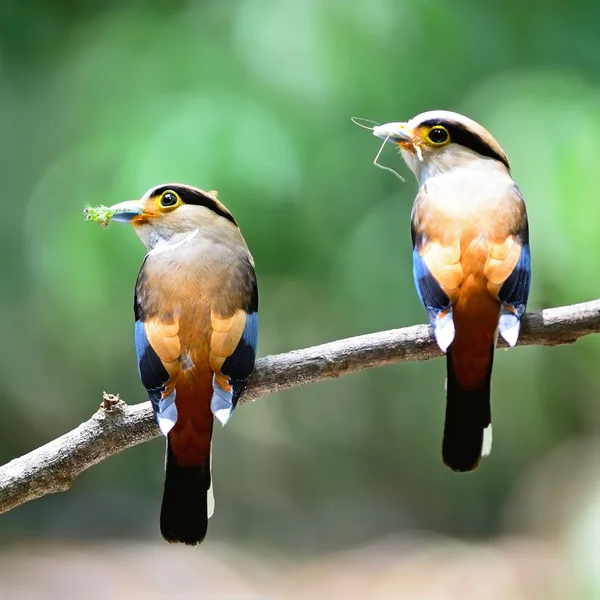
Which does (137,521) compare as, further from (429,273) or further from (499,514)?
(429,273)

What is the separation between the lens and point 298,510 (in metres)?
A: 3.91

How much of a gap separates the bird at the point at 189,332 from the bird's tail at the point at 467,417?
33 cm

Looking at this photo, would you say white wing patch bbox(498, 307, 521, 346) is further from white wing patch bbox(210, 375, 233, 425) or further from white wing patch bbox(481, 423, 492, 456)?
white wing patch bbox(210, 375, 233, 425)

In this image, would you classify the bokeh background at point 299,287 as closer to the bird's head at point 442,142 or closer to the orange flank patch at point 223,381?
the bird's head at point 442,142

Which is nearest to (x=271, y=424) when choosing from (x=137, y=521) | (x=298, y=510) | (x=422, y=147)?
(x=298, y=510)

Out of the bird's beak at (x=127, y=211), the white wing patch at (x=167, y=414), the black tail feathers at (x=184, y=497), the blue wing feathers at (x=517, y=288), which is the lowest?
the black tail feathers at (x=184, y=497)

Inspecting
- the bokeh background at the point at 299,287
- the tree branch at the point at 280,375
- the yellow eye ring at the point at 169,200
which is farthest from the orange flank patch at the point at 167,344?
the bokeh background at the point at 299,287

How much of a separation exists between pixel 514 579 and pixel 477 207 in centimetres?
229

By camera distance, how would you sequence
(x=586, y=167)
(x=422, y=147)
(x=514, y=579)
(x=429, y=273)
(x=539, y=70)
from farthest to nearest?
1. (x=539, y=70)
2. (x=514, y=579)
3. (x=586, y=167)
4. (x=422, y=147)
5. (x=429, y=273)

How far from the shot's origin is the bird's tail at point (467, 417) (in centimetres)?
144

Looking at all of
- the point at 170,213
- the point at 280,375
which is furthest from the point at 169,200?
the point at 280,375

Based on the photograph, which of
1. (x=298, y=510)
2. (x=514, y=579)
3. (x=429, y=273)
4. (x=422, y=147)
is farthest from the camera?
(x=298, y=510)

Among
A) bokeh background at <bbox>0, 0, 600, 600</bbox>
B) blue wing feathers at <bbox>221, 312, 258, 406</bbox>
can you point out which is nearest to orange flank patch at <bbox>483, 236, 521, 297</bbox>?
blue wing feathers at <bbox>221, 312, 258, 406</bbox>

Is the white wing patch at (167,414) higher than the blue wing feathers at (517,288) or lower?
lower
